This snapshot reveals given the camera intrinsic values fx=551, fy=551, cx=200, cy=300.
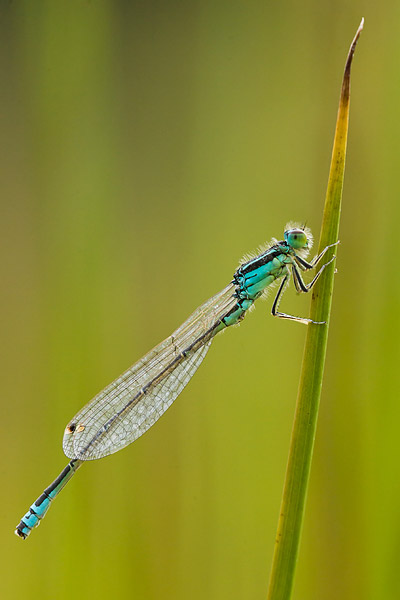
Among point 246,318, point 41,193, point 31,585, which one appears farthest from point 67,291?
point 31,585

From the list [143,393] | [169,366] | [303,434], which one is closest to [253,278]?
[169,366]


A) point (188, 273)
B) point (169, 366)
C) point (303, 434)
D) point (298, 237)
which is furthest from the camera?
point (169, 366)

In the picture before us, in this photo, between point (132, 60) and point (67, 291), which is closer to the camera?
point (67, 291)

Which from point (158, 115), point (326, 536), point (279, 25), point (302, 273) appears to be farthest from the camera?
point (158, 115)

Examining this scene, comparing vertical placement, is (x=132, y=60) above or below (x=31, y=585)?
above

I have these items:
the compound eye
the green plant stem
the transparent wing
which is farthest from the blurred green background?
the green plant stem

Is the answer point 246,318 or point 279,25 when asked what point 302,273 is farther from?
→ point 279,25

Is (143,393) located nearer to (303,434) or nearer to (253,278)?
(253,278)
